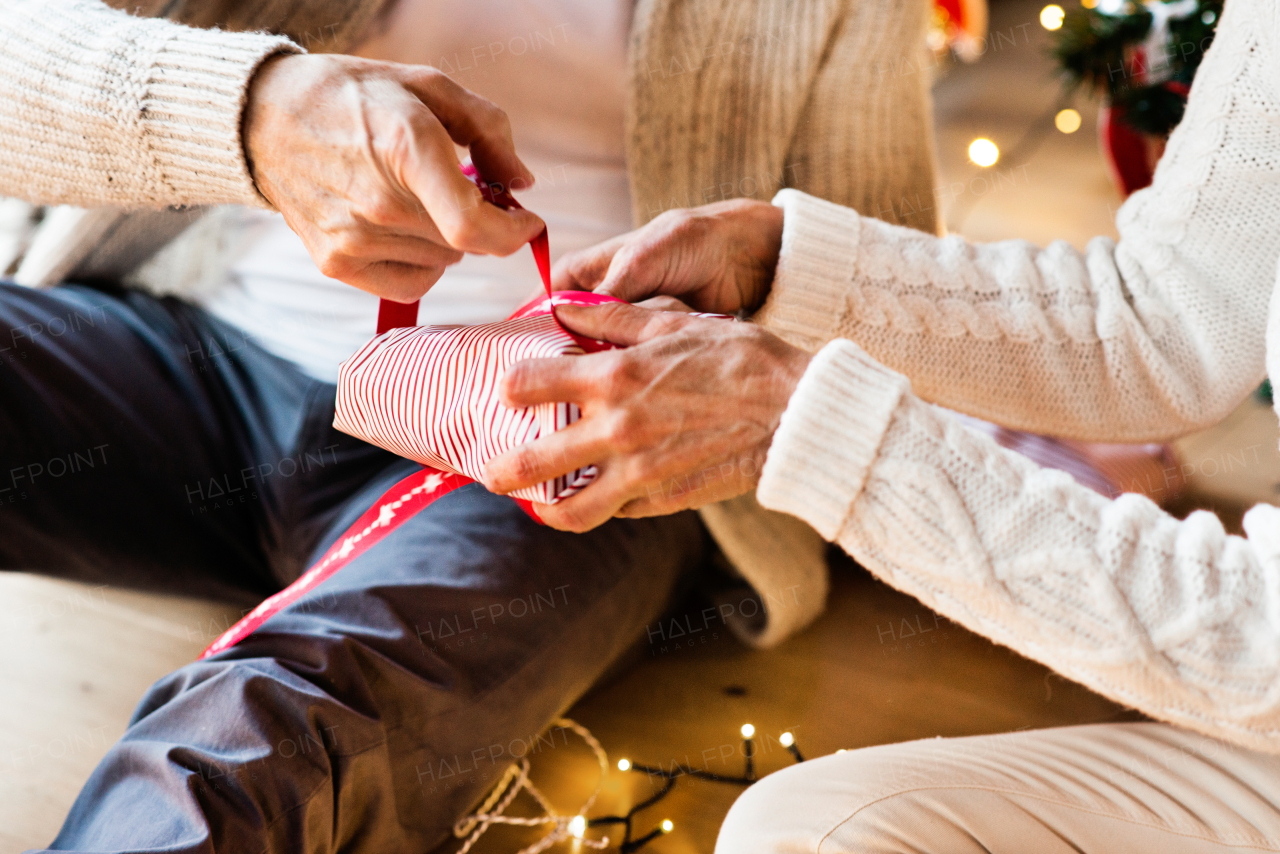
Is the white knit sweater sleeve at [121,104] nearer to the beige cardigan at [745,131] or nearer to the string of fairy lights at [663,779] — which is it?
the beige cardigan at [745,131]

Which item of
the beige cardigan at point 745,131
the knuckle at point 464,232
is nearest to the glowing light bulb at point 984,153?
the beige cardigan at point 745,131

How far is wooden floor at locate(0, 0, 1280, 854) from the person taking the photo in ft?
2.80

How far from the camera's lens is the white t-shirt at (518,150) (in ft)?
2.90

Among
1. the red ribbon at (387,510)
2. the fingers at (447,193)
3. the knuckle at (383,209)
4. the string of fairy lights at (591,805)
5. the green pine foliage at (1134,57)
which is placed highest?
the green pine foliage at (1134,57)

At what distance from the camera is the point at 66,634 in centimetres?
104

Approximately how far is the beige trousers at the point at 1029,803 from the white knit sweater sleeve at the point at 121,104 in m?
0.59

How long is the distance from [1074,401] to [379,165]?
591 millimetres

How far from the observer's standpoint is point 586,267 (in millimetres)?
704

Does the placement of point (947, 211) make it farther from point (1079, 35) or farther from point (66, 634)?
point (66, 634)

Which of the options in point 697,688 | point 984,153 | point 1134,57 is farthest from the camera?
point 984,153

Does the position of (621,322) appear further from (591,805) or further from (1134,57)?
(1134,57)

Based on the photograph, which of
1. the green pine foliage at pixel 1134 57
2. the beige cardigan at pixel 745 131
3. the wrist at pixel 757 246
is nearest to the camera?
the wrist at pixel 757 246

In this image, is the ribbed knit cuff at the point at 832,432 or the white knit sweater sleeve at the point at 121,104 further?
the white knit sweater sleeve at the point at 121,104

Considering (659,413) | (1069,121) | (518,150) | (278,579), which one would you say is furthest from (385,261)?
(1069,121)
